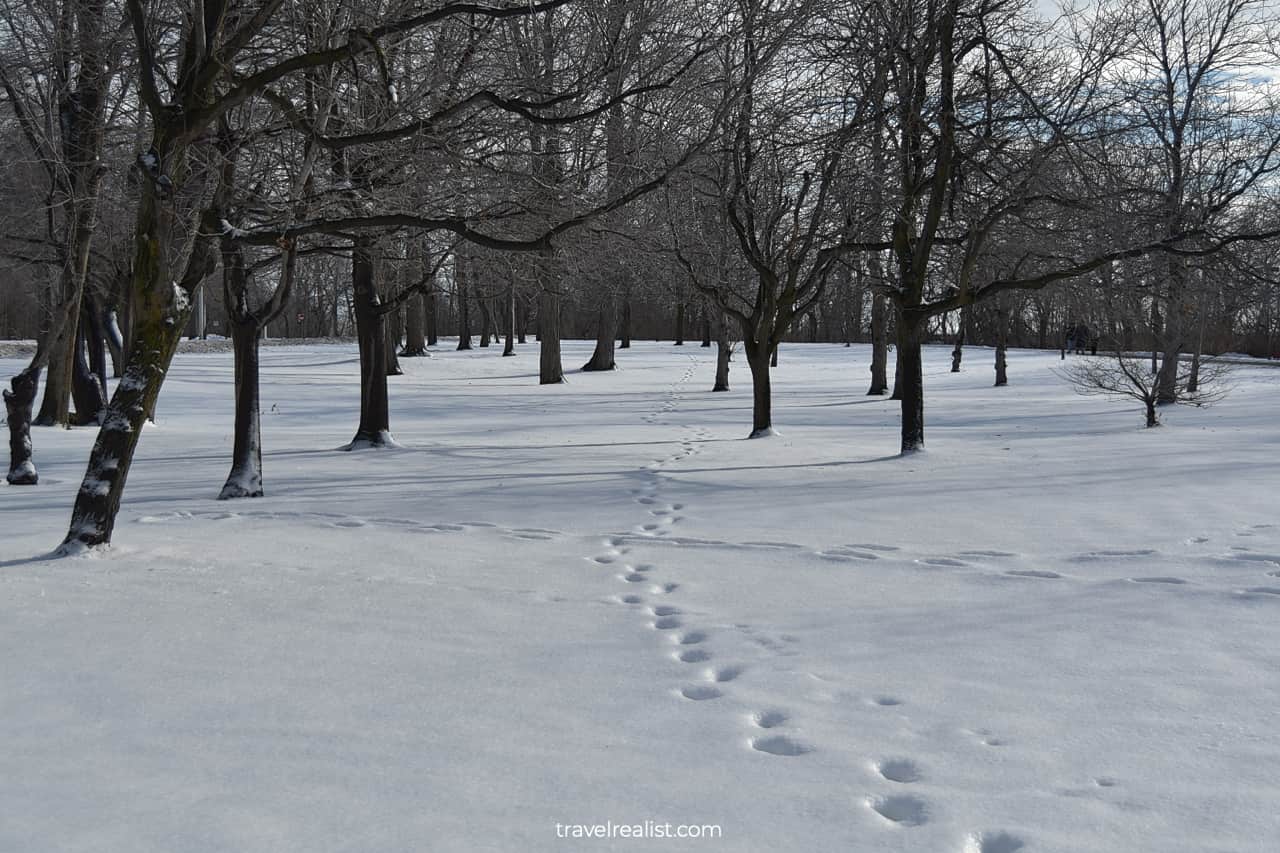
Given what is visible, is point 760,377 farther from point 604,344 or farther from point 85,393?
point 604,344

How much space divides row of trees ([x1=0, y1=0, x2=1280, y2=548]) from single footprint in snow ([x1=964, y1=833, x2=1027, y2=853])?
5.11 m

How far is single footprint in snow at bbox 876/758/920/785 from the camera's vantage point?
3.22 metres

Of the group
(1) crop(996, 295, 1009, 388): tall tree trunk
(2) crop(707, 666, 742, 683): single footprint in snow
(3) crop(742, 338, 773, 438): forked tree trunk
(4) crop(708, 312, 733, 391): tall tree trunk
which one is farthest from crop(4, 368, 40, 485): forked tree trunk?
(1) crop(996, 295, 1009, 388): tall tree trunk

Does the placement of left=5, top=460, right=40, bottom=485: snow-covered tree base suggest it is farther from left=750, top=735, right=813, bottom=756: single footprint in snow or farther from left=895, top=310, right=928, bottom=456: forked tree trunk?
left=895, top=310, right=928, bottom=456: forked tree trunk

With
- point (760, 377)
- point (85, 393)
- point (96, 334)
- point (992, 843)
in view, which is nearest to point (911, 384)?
point (760, 377)

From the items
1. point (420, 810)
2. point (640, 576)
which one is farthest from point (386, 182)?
point (420, 810)

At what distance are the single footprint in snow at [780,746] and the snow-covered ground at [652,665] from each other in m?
0.02

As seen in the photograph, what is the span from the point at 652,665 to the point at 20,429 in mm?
8306

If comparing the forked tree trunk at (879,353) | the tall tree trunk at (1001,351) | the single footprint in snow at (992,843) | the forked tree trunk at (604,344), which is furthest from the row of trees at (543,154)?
the forked tree trunk at (604,344)

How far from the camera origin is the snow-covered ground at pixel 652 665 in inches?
116

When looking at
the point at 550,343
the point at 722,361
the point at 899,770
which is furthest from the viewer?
the point at 550,343

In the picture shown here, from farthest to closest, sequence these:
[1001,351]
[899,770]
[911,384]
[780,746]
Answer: [1001,351] → [911,384] → [780,746] → [899,770]

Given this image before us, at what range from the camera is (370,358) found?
13.4 m

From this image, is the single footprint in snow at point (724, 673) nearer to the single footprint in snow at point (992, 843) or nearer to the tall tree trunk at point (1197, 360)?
the single footprint in snow at point (992, 843)
